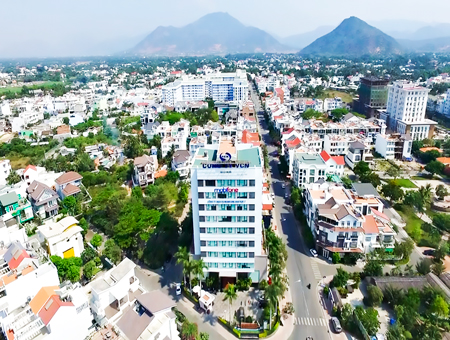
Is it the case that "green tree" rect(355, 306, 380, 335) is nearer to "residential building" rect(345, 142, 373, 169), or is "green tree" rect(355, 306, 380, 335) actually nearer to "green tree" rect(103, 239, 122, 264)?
"green tree" rect(103, 239, 122, 264)

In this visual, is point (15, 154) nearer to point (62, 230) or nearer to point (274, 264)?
point (62, 230)

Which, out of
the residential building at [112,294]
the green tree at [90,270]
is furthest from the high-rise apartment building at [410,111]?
the green tree at [90,270]

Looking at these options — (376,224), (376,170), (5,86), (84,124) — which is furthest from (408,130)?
(5,86)

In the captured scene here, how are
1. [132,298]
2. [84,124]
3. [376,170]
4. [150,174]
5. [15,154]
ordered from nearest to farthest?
1. [132,298]
2. [150,174]
3. [376,170]
4. [15,154]
5. [84,124]

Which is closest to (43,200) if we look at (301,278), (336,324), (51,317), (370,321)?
(51,317)

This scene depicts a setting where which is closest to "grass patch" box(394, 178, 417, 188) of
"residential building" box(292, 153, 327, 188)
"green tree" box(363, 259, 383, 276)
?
"residential building" box(292, 153, 327, 188)

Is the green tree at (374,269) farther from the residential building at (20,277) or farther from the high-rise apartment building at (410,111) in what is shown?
the high-rise apartment building at (410,111)
